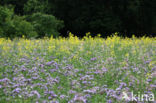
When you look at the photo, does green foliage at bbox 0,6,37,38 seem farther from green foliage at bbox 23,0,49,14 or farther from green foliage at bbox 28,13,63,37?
green foliage at bbox 23,0,49,14

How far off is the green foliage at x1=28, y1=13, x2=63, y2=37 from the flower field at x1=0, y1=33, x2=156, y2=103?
15.9 meters

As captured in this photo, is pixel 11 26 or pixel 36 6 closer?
pixel 11 26

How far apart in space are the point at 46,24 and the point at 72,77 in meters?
19.2

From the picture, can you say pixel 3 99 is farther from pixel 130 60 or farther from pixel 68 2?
pixel 68 2

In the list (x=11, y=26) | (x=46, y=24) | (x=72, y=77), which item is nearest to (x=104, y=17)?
(x=46, y=24)

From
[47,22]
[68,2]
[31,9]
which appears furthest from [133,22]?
[31,9]

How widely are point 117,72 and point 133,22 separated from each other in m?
17.2

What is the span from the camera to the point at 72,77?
538 cm

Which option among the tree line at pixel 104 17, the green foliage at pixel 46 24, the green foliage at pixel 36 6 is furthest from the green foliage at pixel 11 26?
the green foliage at pixel 36 6

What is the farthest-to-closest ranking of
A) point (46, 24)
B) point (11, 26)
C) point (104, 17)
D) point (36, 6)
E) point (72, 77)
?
point (36, 6), point (46, 24), point (104, 17), point (11, 26), point (72, 77)

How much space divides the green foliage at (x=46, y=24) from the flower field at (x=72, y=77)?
52.1 feet

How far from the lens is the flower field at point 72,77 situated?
439 centimetres

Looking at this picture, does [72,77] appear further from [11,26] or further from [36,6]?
[36,6]

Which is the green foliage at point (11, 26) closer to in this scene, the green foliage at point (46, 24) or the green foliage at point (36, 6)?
the green foliage at point (46, 24)
